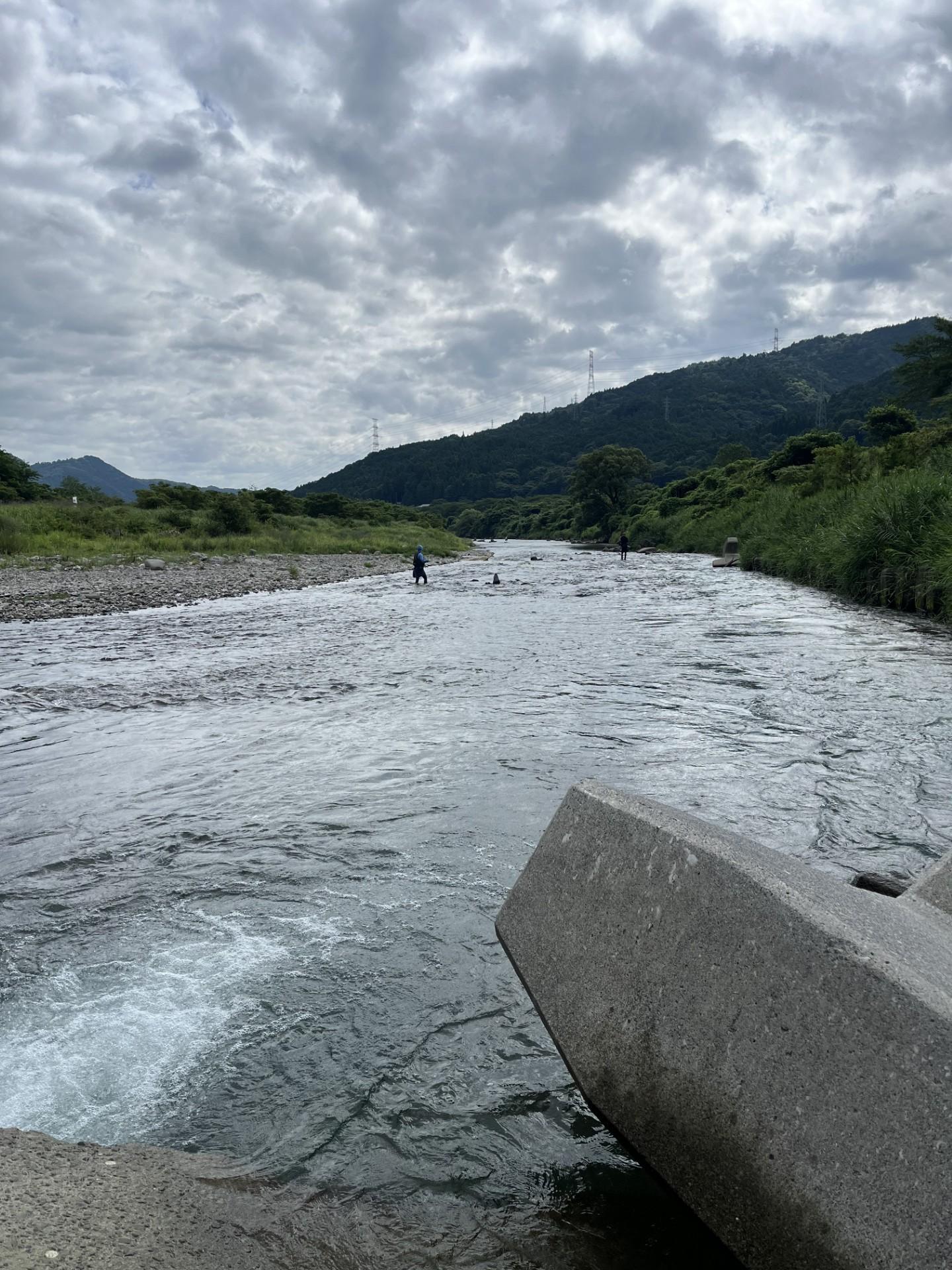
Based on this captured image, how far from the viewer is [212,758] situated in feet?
28.9

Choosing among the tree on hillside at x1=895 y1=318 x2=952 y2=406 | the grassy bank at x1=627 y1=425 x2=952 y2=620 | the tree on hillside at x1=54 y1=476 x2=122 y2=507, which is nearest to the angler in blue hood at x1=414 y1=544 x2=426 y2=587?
the grassy bank at x1=627 y1=425 x2=952 y2=620

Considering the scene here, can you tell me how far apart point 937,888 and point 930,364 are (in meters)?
53.0

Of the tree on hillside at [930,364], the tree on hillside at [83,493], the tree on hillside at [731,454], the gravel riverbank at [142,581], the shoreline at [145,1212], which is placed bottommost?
the shoreline at [145,1212]

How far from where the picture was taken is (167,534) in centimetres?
5097

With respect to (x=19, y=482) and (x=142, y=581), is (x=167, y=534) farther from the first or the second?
(x=19, y=482)

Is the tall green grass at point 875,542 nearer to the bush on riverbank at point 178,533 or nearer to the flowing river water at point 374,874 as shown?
the flowing river water at point 374,874

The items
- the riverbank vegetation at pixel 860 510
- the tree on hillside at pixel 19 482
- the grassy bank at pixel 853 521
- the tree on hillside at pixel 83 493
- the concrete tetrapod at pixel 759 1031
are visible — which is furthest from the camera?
the tree on hillside at pixel 83 493

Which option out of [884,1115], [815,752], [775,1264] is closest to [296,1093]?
[775,1264]

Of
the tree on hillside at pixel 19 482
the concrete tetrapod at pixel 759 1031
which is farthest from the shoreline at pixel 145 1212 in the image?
the tree on hillside at pixel 19 482

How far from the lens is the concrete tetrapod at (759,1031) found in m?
2.09

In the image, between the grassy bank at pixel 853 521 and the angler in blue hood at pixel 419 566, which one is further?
the angler in blue hood at pixel 419 566

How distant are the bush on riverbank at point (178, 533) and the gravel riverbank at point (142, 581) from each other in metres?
3.27

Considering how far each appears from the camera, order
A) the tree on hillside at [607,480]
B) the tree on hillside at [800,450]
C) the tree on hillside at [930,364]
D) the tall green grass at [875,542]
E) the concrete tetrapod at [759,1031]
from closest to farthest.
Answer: the concrete tetrapod at [759,1031] < the tall green grass at [875,542] < the tree on hillside at [930,364] < the tree on hillside at [800,450] < the tree on hillside at [607,480]

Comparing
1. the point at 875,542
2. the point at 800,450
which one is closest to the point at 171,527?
the point at 875,542
